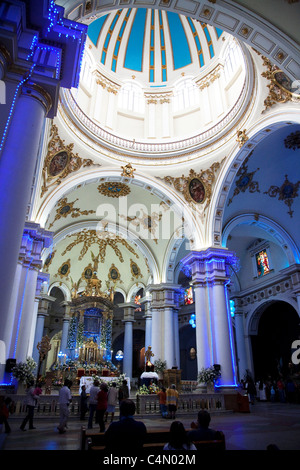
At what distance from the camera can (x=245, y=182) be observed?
14992 millimetres

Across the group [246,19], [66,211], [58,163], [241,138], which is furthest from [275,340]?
[246,19]

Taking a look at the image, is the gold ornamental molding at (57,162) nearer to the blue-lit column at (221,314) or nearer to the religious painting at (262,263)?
the blue-lit column at (221,314)

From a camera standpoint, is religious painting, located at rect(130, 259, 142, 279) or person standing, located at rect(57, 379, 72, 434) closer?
person standing, located at rect(57, 379, 72, 434)

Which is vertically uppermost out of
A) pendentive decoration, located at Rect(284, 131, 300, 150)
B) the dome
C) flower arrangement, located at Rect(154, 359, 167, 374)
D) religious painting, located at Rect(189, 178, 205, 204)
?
the dome

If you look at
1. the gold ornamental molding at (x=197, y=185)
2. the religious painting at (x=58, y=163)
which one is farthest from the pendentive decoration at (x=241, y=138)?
the religious painting at (x=58, y=163)

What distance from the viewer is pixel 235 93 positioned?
47.2 ft

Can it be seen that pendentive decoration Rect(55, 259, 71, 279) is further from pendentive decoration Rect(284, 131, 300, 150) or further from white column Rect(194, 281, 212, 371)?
pendentive decoration Rect(284, 131, 300, 150)

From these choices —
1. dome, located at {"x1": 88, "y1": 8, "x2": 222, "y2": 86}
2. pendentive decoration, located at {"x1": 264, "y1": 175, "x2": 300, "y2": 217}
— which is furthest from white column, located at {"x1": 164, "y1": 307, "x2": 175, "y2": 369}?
dome, located at {"x1": 88, "y1": 8, "x2": 222, "y2": 86}

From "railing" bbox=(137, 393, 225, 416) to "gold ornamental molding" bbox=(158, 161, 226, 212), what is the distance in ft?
25.9

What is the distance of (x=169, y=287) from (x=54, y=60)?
Result: 586 inches

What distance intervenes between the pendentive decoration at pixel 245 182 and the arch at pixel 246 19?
21.3ft

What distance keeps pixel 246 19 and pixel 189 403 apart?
36.6 ft

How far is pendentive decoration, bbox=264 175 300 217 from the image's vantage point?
15073 mm

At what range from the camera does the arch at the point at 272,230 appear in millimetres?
16578
